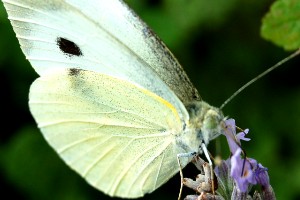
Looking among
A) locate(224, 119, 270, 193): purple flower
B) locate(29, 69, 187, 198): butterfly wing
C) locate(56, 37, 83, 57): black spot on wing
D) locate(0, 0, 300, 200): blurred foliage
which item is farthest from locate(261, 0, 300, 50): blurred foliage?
locate(0, 0, 300, 200): blurred foliage

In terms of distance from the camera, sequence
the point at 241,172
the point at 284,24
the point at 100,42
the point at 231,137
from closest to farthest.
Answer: the point at 241,172
the point at 231,137
the point at 100,42
the point at 284,24

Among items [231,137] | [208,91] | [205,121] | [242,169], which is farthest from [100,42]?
[208,91]

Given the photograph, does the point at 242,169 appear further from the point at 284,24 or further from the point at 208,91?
the point at 208,91

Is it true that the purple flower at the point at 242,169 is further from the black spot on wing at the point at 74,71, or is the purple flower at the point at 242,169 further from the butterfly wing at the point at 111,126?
the black spot on wing at the point at 74,71

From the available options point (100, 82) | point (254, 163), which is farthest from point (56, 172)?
point (254, 163)

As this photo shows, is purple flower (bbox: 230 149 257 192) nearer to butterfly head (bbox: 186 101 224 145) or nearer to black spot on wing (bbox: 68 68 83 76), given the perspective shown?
butterfly head (bbox: 186 101 224 145)

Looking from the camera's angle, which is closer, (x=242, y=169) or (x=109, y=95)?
(x=242, y=169)
